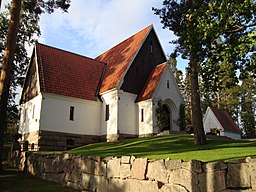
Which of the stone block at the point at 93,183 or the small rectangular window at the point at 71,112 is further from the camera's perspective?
the small rectangular window at the point at 71,112

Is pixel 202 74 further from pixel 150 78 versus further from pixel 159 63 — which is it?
pixel 159 63

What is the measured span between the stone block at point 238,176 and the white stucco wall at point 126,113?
50.9ft

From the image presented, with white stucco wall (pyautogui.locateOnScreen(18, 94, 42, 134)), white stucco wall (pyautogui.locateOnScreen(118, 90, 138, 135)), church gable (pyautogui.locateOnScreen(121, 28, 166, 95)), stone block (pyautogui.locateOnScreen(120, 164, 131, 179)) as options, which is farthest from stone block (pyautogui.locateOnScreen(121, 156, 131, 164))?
church gable (pyautogui.locateOnScreen(121, 28, 166, 95))

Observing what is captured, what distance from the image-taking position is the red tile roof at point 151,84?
21.7 m

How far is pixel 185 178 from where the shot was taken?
21.7 ft

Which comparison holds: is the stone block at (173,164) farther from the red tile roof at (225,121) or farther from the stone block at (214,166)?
the red tile roof at (225,121)

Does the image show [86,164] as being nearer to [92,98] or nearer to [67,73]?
[92,98]

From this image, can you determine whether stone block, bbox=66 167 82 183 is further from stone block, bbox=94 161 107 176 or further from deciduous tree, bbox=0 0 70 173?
deciduous tree, bbox=0 0 70 173

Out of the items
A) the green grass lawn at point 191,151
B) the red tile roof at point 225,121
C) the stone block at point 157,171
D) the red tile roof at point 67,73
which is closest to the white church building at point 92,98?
the red tile roof at point 67,73

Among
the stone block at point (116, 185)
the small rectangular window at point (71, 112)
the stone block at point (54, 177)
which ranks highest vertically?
the small rectangular window at point (71, 112)

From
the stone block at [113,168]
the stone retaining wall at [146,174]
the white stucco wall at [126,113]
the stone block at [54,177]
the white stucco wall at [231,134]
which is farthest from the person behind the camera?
the white stucco wall at [231,134]

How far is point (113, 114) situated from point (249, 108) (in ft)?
114

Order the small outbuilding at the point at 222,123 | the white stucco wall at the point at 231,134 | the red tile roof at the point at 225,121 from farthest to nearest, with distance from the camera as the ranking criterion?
1. the red tile roof at the point at 225,121
2. the small outbuilding at the point at 222,123
3. the white stucco wall at the point at 231,134

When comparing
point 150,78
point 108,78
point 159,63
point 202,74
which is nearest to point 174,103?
point 150,78
